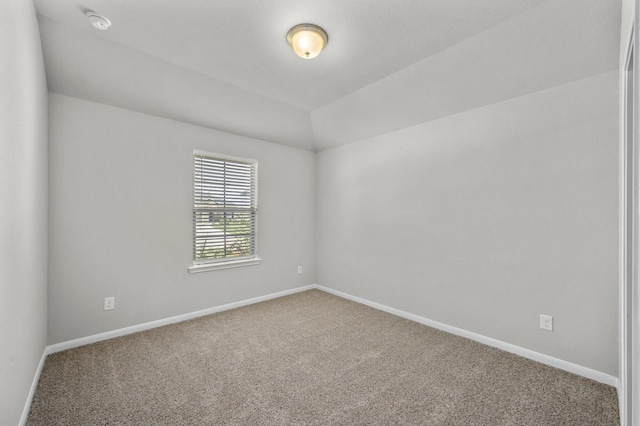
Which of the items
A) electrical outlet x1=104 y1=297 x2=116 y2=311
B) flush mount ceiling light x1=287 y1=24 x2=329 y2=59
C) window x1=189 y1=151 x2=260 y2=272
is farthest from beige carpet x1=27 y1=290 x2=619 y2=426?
flush mount ceiling light x1=287 y1=24 x2=329 y2=59

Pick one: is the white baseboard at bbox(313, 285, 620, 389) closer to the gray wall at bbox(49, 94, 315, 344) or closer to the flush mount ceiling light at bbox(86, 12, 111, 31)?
the gray wall at bbox(49, 94, 315, 344)

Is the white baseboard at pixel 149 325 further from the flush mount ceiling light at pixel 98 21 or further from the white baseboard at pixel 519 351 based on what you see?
the flush mount ceiling light at pixel 98 21

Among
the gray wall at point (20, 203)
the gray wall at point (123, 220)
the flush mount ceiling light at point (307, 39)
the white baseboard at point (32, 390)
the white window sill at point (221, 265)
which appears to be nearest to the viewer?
the gray wall at point (20, 203)

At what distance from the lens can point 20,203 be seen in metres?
1.62

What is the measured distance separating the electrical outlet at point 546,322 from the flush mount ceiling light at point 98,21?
13.5 ft

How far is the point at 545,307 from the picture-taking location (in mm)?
2416

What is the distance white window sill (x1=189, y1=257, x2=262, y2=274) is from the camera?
3422 millimetres

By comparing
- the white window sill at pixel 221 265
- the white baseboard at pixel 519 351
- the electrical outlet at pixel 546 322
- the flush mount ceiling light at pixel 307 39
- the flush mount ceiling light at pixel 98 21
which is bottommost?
the white baseboard at pixel 519 351

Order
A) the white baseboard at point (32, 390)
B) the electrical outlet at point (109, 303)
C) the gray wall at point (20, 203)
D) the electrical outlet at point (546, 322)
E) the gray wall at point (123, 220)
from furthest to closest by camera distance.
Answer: the electrical outlet at point (109, 303) → the gray wall at point (123, 220) → the electrical outlet at point (546, 322) → the white baseboard at point (32, 390) → the gray wall at point (20, 203)

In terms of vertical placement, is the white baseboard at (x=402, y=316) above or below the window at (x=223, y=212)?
below

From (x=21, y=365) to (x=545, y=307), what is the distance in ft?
12.1

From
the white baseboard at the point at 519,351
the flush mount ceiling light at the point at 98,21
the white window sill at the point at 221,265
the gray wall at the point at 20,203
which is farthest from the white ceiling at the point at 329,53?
the white baseboard at the point at 519,351

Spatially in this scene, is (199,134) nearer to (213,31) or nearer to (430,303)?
(213,31)

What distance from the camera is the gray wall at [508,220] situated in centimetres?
217
